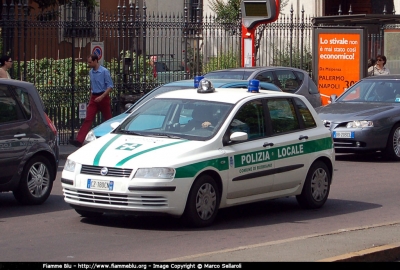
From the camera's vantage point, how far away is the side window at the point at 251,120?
9.76 m

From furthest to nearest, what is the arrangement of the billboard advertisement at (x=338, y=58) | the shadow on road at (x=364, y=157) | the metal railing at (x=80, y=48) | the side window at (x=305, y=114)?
the billboard advertisement at (x=338, y=58)
the metal railing at (x=80, y=48)
the shadow on road at (x=364, y=157)
the side window at (x=305, y=114)

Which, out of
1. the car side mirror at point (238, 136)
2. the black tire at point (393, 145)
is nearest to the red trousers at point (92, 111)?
the black tire at point (393, 145)

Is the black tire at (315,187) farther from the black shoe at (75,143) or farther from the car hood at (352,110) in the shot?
the black shoe at (75,143)

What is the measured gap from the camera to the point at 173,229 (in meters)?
9.16

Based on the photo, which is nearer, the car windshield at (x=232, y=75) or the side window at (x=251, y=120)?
the side window at (x=251, y=120)

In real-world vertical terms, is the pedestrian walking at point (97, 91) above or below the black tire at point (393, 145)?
above

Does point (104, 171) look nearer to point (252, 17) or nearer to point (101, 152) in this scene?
point (101, 152)

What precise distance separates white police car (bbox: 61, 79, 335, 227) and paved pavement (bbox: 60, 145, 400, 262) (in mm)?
1438

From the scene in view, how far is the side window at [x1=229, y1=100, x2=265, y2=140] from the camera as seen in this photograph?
384 inches

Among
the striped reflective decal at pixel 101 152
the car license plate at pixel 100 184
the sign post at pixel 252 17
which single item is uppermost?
the sign post at pixel 252 17

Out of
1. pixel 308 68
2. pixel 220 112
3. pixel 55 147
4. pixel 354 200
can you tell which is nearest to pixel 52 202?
pixel 55 147

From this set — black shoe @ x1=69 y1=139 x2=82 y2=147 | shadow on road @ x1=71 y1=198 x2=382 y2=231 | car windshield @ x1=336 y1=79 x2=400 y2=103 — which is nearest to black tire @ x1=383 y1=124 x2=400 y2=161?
car windshield @ x1=336 y1=79 x2=400 y2=103

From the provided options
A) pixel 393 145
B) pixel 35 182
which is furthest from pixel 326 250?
pixel 393 145

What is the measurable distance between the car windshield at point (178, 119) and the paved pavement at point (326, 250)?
6.56 feet
